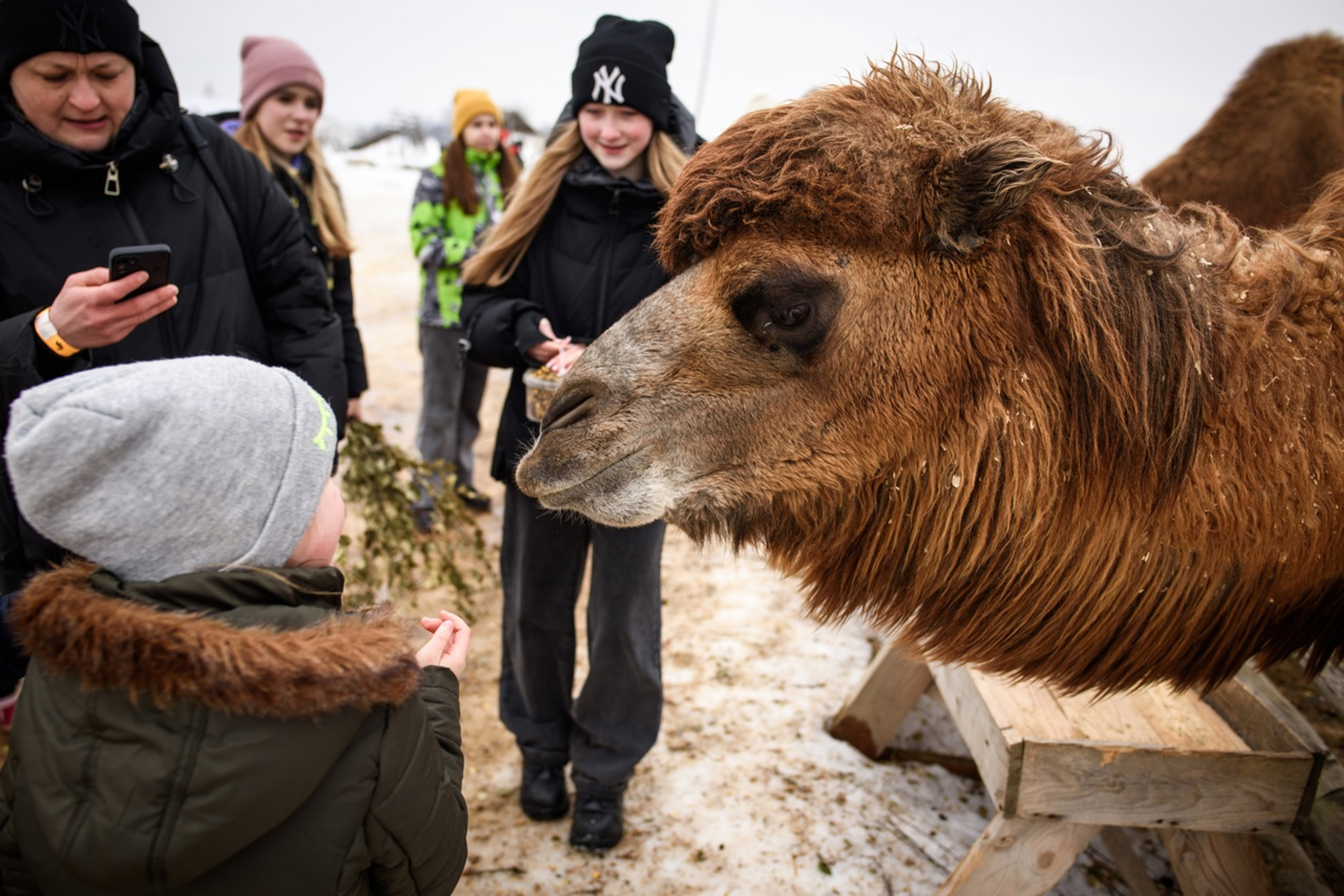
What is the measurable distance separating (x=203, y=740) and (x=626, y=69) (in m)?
2.47

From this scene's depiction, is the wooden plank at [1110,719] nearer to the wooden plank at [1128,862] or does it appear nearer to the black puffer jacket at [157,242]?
the wooden plank at [1128,862]

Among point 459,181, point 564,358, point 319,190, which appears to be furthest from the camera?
point 459,181

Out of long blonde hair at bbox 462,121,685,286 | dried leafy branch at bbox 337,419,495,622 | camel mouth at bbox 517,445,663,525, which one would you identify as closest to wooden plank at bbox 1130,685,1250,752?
camel mouth at bbox 517,445,663,525

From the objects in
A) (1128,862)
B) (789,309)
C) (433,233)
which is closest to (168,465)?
(789,309)

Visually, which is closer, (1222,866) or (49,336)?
(49,336)

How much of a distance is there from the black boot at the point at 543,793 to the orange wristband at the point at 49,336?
7.23ft

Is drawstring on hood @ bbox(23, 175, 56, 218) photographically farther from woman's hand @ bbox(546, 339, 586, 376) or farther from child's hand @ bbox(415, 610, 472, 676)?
child's hand @ bbox(415, 610, 472, 676)

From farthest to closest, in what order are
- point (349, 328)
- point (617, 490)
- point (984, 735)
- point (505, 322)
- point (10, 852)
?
point (349, 328) < point (505, 322) < point (984, 735) < point (617, 490) < point (10, 852)

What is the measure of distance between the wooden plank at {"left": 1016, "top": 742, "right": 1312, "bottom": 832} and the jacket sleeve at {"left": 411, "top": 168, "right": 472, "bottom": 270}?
4993 millimetres

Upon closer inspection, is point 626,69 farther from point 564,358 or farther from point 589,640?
point 589,640

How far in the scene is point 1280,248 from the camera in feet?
6.95

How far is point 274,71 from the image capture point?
14.8 ft

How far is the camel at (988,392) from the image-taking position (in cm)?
194

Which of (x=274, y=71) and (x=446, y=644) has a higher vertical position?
(x=274, y=71)
